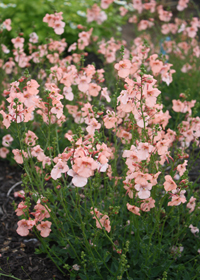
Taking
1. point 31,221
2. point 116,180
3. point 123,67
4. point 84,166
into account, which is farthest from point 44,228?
point 123,67

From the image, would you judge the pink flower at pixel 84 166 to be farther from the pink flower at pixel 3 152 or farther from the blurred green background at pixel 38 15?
the blurred green background at pixel 38 15

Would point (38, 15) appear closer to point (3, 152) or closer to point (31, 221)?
point (3, 152)

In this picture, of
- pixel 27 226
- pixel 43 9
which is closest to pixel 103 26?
pixel 43 9

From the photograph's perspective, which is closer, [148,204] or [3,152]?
[148,204]

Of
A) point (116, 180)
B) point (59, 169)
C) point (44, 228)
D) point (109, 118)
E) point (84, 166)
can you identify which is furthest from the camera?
point (116, 180)

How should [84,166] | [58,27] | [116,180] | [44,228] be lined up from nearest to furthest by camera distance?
[84,166] → [44,228] → [116,180] → [58,27]

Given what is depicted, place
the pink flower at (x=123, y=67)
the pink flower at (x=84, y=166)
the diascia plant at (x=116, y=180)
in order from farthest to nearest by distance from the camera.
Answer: the pink flower at (x=123, y=67), the diascia plant at (x=116, y=180), the pink flower at (x=84, y=166)

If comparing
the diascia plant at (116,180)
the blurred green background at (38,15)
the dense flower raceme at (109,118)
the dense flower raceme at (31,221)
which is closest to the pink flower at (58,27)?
the diascia plant at (116,180)

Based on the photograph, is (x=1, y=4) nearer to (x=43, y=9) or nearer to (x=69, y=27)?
(x=43, y=9)

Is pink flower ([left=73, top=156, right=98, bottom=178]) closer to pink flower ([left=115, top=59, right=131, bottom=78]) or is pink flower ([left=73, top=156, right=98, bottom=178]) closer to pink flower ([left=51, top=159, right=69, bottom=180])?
pink flower ([left=51, top=159, right=69, bottom=180])

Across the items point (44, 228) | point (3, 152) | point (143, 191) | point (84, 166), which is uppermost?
point (84, 166)

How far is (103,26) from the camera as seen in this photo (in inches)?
289

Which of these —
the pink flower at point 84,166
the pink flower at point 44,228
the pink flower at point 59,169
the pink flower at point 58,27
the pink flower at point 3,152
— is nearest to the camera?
the pink flower at point 84,166

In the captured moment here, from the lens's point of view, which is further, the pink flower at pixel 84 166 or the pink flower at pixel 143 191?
the pink flower at pixel 143 191
